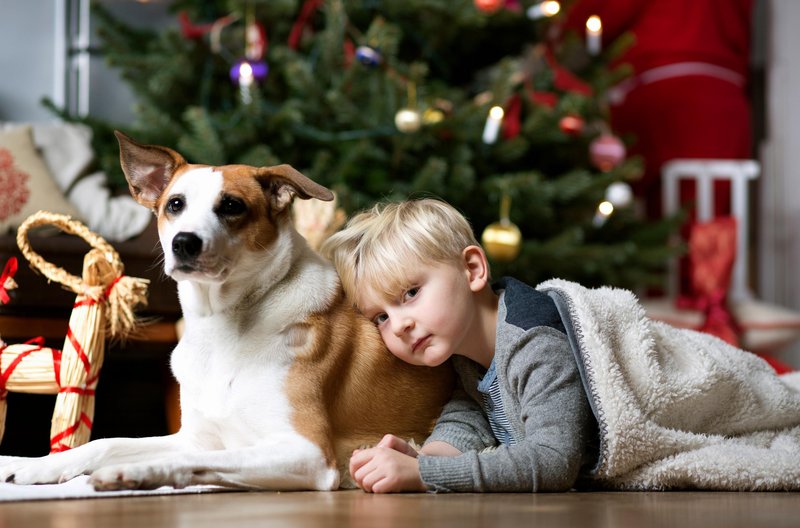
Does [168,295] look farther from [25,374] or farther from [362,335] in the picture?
[362,335]

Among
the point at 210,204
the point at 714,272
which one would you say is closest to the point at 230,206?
the point at 210,204

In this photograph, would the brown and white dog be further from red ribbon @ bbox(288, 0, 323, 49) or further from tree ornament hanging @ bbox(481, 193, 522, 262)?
red ribbon @ bbox(288, 0, 323, 49)

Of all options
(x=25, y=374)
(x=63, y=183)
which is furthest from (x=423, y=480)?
(x=63, y=183)

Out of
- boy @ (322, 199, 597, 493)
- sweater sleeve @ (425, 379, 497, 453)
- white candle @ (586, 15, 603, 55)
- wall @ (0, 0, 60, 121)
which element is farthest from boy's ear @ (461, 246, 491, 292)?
wall @ (0, 0, 60, 121)

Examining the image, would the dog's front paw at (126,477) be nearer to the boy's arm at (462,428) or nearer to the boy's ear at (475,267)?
the boy's arm at (462,428)

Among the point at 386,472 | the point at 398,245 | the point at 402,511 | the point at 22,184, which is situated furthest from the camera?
the point at 22,184

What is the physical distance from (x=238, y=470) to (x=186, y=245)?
36 centimetres

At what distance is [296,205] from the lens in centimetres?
223

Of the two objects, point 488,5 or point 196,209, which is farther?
point 488,5

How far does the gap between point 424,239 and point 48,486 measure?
71cm

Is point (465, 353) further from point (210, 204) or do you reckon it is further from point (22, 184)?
point (22, 184)

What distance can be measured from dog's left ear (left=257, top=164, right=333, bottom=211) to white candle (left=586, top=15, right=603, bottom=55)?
2.31 metres

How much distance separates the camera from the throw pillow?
8.71ft

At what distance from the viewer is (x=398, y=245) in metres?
1.53
